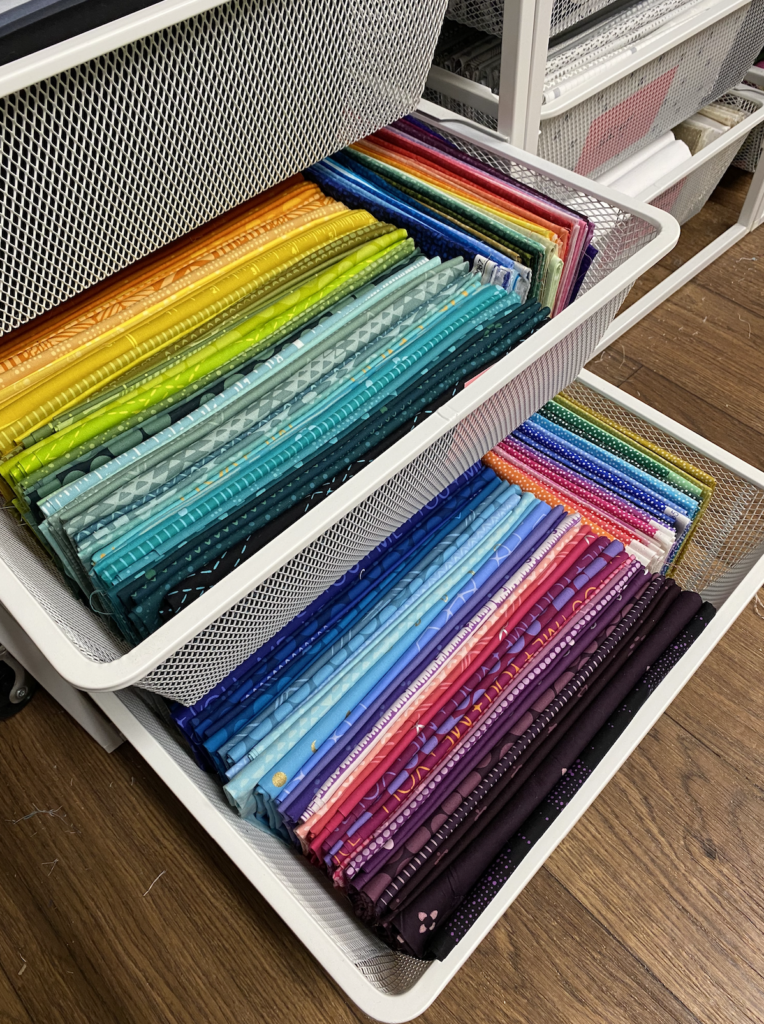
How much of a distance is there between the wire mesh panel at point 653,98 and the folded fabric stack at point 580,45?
4 centimetres

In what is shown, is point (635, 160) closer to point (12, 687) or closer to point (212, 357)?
point (212, 357)

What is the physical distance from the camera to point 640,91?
3.51 ft

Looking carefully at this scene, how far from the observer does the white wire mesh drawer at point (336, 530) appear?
1.45 feet

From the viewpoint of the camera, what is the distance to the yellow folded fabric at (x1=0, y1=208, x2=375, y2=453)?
1.75ft

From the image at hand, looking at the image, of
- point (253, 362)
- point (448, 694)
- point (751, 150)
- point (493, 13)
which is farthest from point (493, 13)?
point (751, 150)

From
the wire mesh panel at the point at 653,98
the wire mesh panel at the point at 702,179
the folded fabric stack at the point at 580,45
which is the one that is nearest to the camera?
the folded fabric stack at the point at 580,45

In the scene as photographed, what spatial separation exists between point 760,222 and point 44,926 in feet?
6.24

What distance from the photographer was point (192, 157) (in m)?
0.52

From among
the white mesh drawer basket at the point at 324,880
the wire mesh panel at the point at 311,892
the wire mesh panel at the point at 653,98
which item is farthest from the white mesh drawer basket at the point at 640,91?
the wire mesh panel at the point at 311,892

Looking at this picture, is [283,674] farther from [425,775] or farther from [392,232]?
[392,232]

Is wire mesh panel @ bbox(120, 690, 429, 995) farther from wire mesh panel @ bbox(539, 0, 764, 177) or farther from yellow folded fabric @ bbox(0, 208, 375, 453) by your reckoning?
wire mesh panel @ bbox(539, 0, 764, 177)

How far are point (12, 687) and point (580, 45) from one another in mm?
1192

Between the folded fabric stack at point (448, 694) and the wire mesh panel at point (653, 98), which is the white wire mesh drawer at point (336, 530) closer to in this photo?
the folded fabric stack at point (448, 694)

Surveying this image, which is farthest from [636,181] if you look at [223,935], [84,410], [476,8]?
[223,935]
